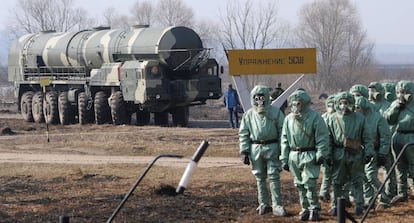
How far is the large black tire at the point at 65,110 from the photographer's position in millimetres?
32594

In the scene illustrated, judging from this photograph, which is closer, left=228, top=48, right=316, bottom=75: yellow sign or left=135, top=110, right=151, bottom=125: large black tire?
left=228, top=48, right=316, bottom=75: yellow sign

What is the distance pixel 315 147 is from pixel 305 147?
135mm

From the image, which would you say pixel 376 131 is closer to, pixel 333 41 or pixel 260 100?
pixel 260 100

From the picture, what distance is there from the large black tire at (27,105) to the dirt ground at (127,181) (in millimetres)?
7599

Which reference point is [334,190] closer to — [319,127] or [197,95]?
[319,127]

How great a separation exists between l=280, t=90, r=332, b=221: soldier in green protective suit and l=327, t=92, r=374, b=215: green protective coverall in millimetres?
398

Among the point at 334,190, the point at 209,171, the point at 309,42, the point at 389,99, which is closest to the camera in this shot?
the point at 334,190

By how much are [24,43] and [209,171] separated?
2226cm

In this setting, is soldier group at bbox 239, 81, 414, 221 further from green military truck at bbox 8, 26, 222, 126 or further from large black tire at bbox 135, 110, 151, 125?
large black tire at bbox 135, 110, 151, 125

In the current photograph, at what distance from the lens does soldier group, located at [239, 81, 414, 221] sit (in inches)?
448

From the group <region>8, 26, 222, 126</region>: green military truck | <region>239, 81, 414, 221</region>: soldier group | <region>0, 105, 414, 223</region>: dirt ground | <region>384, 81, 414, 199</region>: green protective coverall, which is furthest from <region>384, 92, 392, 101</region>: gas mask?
<region>8, 26, 222, 126</region>: green military truck

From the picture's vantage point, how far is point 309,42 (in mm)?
74812

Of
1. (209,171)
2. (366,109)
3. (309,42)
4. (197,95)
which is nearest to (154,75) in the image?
(197,95)

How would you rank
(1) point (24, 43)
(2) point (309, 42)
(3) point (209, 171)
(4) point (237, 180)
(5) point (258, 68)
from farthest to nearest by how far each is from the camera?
(2) point (309, 42) → (1) point (24, 43) → (5) point (258, 68) → (3) point (209, 171) → (4) point (237, 180)
